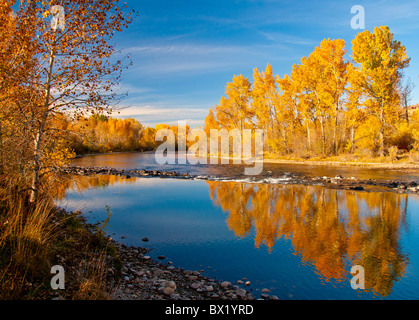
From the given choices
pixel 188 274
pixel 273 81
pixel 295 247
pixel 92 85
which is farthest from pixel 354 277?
pixel 273 81

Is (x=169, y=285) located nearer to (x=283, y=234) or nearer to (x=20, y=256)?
(x=20, y=256)

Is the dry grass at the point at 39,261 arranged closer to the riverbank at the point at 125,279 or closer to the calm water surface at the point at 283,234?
the riverbank at the point at 125,279

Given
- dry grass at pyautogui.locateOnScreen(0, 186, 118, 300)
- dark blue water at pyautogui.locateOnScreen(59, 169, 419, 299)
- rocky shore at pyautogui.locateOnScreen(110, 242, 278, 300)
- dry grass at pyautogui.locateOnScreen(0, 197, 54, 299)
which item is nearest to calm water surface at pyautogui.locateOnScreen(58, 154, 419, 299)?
dark blue water at pyautogui.locateOnScreen(59, 169, 419, 299)

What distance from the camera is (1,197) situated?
247 inches

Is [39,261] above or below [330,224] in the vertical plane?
above

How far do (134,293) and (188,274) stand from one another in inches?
58.1

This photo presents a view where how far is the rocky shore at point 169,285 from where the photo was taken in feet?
16.2

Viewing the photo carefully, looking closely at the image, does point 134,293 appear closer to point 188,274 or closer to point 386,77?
point 188,274

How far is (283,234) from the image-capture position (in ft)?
29.8

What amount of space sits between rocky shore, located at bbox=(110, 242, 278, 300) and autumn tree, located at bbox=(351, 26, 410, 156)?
102ft

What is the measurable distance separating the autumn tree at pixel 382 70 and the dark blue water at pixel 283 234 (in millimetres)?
18849

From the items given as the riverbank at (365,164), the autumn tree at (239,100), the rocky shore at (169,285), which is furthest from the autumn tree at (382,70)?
the rocky shore at (169,285)

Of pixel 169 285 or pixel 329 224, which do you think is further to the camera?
pixel 329 224

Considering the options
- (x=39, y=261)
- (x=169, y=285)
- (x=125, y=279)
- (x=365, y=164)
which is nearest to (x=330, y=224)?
(x=169, y=285)
